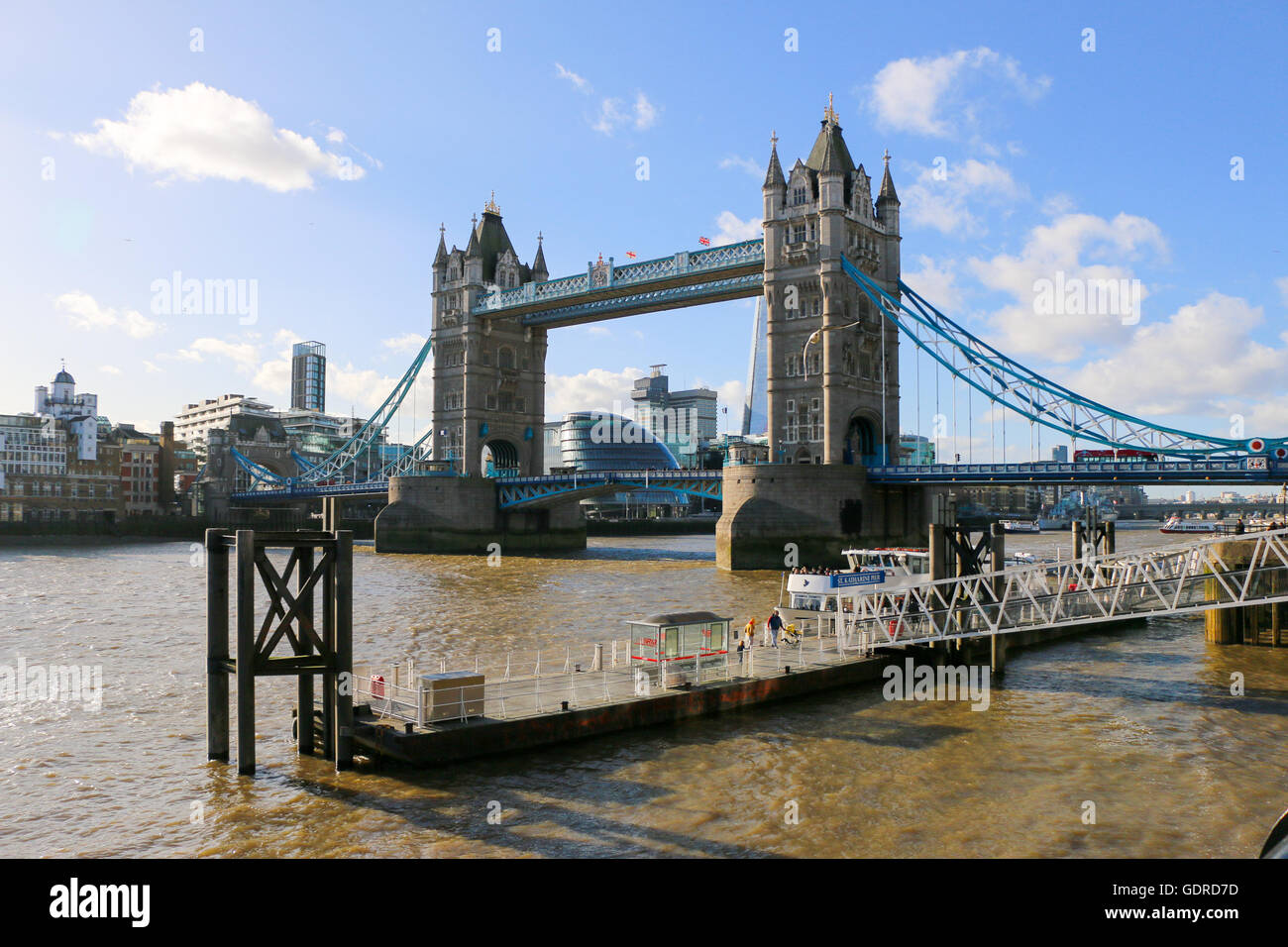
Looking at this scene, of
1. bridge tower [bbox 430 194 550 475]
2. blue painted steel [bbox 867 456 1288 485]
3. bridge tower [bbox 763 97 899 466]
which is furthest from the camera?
bridge tower [bbox 430 194 550 475]

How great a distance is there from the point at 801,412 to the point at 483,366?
40.9 m

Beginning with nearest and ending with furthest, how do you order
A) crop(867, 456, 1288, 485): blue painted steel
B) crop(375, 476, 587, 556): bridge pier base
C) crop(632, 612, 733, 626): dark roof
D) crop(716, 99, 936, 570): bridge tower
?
crop(632, 612, 733, 626): dark roof
crop(867, 456, 1288, 485): blue painted steel
crop(716, 99, 936, 570): bridge tower
crop(375, 476, 587, 556): bridge pier base

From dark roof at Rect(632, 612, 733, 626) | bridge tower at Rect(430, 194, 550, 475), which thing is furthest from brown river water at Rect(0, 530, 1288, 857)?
bridge tower at Rect(430, 194, 550, 475)

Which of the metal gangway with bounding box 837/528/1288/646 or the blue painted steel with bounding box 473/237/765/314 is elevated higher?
the blue painted steel with bounding box 473/237/765/314

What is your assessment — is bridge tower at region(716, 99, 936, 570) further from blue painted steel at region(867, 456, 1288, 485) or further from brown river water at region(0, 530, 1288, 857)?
brown river water at region(0, 530, 1288, 857)

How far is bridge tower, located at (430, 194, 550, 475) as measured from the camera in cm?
10112

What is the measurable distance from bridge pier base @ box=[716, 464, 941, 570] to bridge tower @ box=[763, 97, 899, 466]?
4.35m

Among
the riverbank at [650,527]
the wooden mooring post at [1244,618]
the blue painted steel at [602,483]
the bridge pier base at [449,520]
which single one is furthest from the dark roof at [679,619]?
the riverbank at [650,527]

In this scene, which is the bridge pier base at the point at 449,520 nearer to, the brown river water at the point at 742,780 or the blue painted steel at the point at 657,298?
the blue painted steel at the point at 657,298

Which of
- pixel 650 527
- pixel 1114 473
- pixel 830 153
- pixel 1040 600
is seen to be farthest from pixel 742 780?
pixel 650 527

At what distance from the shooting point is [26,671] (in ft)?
94.3

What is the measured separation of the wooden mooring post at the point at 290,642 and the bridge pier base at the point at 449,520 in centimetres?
7136

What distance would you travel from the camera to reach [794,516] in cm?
6612
